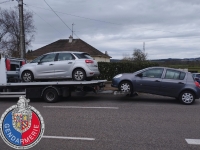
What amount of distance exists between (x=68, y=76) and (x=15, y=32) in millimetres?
27553

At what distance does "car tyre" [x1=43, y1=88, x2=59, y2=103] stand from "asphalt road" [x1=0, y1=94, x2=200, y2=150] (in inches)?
48.7

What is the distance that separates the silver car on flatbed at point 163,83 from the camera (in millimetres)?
10039

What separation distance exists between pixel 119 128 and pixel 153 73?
503cm

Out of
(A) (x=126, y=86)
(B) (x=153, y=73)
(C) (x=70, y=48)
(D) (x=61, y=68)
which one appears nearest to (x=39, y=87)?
(D) (x=61, y=68)

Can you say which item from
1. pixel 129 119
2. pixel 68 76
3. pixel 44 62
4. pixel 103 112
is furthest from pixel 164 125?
pixel 44 62

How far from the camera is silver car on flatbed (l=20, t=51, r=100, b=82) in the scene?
1024cm

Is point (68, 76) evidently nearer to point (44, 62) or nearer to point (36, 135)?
point (44, 62)

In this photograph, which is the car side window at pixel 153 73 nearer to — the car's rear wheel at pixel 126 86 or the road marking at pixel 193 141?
the car's rear wheel at pixel 126 86

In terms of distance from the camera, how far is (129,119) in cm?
711

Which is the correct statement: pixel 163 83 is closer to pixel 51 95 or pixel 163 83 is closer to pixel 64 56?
pixel 64 56

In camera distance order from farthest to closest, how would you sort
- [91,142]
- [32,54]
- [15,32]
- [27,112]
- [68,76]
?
[32,54] → [15,32] → [68,76] → [91,142] → [27,112]

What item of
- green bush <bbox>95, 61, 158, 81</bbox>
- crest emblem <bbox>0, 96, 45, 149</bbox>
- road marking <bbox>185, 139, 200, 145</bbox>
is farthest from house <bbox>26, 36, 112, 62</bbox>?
crest emblem <bbox>0, 96, 45, 149</bbox>

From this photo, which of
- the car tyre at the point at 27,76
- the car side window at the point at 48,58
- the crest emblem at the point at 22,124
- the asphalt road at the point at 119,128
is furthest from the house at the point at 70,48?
the crest emblem at the point at 22,124

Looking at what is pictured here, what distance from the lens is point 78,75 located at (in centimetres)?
1026
